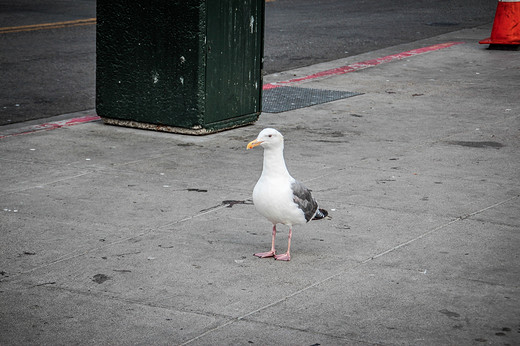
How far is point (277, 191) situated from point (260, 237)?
2.61 ft

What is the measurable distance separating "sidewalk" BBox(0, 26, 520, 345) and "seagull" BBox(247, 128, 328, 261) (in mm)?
365

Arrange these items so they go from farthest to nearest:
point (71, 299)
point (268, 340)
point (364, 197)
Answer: point (364, 197), point (71, 299), point (268, 340)

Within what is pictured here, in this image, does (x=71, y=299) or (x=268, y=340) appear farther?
(x=71, y=299)

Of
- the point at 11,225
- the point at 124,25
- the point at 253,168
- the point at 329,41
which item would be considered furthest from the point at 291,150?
the point at 329,41

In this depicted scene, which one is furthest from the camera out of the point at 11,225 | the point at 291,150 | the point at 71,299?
the point at 291,150

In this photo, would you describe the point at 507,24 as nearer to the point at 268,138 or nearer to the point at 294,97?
the point at 294,97

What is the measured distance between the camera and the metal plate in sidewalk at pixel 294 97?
1121 centimetres

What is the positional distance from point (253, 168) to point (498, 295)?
3439 mm

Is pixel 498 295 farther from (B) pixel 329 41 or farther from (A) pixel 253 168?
(B) pixel 329 41

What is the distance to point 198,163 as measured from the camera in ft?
27.5

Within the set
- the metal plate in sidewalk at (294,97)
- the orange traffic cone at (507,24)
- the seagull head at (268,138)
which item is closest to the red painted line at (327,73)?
the metal plate in sidewalk at (294,97)

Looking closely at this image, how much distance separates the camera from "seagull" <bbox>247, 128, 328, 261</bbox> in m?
5.61

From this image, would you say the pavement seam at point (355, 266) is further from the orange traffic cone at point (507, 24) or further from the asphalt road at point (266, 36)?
the orange traffic cone at point (507, 24)

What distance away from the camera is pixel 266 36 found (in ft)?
58.0
